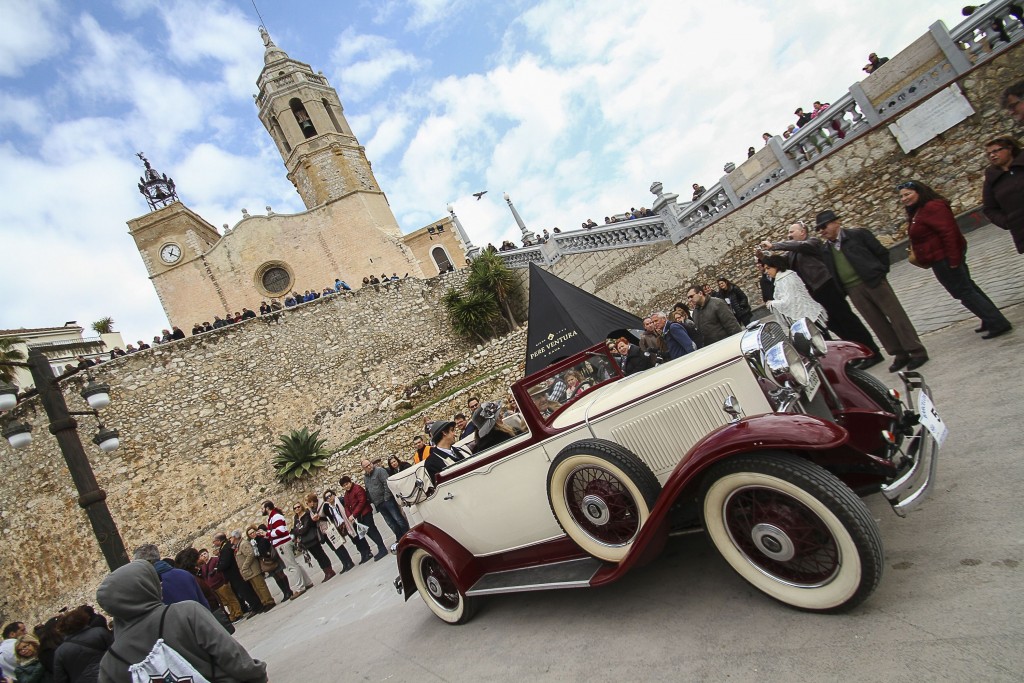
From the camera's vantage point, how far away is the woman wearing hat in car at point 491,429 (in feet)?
13.5

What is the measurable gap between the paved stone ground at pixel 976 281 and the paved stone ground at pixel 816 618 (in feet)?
2.02

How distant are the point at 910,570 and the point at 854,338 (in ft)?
13.3

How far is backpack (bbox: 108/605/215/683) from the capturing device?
2330mm

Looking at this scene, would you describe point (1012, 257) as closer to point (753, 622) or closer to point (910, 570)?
point (910, 570)

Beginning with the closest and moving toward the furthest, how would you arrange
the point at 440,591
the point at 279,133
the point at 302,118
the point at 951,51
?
1. the point at 440,591
2. the point at 951,51
3. the point at 302,118
4. the point at 279,133

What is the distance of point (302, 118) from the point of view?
3058 centimetres

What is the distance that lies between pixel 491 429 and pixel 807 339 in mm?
2424

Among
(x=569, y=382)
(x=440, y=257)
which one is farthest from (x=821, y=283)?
(x=440, y=257)

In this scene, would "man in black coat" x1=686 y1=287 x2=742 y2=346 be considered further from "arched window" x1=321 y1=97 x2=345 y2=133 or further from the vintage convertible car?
"arched window" x1=321 y1=97 x2=345 y2=133

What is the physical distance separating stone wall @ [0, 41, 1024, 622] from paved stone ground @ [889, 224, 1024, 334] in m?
1.87

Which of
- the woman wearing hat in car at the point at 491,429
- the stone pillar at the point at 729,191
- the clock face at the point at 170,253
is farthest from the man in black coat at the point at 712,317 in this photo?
the clock face at the point at 170,253

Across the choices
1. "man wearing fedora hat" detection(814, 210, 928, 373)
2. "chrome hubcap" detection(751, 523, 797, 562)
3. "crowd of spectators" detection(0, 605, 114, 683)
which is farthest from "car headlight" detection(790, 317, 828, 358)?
"crowd of spectators" detection(0, 605, 114, 683)

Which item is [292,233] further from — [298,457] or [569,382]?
[569,382]

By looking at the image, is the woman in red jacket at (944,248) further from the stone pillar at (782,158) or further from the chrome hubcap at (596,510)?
the stone pillar at (782,158)
